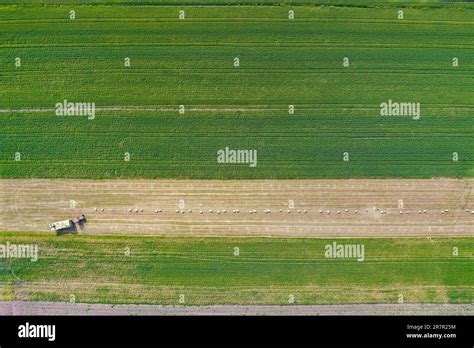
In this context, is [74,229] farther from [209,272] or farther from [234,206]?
[234,206]

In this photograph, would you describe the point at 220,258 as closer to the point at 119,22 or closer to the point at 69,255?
the point at 69,255

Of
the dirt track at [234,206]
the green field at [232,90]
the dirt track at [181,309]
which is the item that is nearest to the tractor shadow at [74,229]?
the dirt track at [234,206]

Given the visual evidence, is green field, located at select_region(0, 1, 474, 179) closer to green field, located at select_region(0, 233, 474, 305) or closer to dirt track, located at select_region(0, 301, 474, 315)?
green field, located at select_region(0, 233, 474, 305)

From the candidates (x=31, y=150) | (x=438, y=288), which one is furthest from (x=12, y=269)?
(x=438, y=288)

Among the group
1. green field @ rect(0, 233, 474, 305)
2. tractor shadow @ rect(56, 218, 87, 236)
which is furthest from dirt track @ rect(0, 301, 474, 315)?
tractor shadow @ rect(56, 218, 87, 236)

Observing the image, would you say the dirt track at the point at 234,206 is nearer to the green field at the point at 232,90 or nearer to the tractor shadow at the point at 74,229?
the tractor shadow at the point at 74,229
